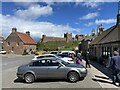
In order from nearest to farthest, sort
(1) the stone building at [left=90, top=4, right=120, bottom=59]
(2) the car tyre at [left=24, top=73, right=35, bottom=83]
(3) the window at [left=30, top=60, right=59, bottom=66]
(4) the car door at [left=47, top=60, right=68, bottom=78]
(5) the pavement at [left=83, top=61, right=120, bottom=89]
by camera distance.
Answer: (5) the pavement at [left=83, top=61, right=120, bottom=89], (4) the car door at [left=47, top=60, right=68, bottom=78], (2) the car tyre at [left=24, top=73, right=35, bottom=83], (3) the window at [left=30, top=60, right=59, bottom=66], (1) the stone building at [left=90, top=4, right=120, bottom=59]

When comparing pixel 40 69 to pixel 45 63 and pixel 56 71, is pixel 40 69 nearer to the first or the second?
pixel 45 63

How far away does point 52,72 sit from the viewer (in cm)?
1182

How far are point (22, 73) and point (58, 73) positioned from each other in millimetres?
2138

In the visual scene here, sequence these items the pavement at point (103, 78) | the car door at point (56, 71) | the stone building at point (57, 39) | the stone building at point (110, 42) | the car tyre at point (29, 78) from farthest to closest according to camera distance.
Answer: the stone building at point (57, 39) → the stone building at point (110, 42) → the car tyre at point (29, 78) → the car door at point (56, 71) → the pavement at point (103, 78)

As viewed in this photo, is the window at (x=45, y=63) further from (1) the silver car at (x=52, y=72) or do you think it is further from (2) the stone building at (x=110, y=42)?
(2) the stone building at (x=110, y=42)

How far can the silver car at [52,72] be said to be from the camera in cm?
1184

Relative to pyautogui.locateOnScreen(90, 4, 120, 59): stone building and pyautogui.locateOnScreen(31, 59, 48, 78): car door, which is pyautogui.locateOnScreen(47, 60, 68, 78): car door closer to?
pyautogui.locateOnScreen(31, 59, 48, 78): car door

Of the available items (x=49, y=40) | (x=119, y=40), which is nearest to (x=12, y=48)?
(x=49, y=40)

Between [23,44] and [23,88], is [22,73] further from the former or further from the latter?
[23,44]

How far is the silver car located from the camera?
38.9 ft

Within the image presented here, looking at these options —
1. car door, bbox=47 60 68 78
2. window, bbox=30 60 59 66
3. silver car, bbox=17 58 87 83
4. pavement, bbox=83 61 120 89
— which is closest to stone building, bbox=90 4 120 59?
pavement, bbox=83 61 120 89

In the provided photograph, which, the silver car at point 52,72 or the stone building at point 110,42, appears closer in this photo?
the silver car at point 52,72

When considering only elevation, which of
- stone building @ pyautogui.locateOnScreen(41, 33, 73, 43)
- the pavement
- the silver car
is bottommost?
the pavement

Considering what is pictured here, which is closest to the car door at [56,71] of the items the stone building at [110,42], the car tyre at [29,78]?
the car tyre at [29,78]
